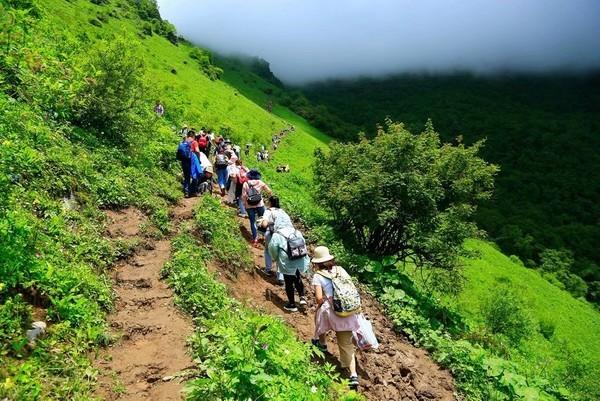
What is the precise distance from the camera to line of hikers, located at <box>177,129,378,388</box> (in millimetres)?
7254

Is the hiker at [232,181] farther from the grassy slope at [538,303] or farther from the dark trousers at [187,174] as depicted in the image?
the grassy slope at [538,303]

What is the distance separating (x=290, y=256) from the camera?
30.0ft

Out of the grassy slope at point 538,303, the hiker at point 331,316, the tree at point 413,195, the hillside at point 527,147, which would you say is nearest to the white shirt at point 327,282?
the hiker at point 331,316

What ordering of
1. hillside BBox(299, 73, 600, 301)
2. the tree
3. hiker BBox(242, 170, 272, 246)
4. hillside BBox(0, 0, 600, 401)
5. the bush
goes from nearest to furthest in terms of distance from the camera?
hillside BBox(0, 0, 600, 401) < hiker BBox(242, 170, 272, 246) < the tree < the bush < hillside BBox(299, 73, 600, 301)

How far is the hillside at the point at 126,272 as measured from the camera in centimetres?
531

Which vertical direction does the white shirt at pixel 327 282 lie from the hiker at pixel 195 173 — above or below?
above

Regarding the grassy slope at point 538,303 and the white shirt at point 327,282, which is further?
the grassy slope at point 538,303

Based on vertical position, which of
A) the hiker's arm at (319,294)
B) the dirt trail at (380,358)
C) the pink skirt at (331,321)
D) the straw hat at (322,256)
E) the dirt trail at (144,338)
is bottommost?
the dirt trail at (380,358)

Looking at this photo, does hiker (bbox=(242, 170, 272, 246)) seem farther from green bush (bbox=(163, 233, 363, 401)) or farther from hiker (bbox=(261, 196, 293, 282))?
green bush (bbox=(163, 233, 363, 401))

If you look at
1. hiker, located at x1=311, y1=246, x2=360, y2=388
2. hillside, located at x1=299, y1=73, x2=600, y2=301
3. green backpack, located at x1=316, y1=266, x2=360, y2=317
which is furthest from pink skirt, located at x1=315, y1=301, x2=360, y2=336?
hillside, located at x1=299, y1=73, x2=600, y2=301

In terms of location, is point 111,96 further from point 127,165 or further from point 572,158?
point 572,158

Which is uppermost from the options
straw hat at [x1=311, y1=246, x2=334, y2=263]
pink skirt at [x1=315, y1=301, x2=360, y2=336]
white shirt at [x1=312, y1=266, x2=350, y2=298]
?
straw hat at [x1=311, y1=246, x2=334, y2=263]

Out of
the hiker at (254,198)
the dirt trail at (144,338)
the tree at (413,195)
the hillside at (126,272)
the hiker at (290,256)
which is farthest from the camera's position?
the tree at (413,195)

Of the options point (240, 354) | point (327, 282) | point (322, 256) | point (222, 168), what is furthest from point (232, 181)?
point (240, 354)
